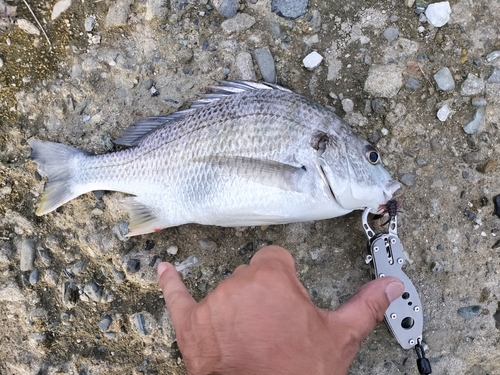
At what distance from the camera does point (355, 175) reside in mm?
2299

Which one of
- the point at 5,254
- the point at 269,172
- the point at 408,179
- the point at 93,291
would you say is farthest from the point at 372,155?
the point at 5,254

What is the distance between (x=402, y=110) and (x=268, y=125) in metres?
1.02

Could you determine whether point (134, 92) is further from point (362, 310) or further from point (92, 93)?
point (362, 310)

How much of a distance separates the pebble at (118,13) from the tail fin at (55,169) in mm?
978

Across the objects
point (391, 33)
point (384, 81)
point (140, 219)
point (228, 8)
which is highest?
point (228, 8)

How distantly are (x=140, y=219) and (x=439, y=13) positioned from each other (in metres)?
2.45

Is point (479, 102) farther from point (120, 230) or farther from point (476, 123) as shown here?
point (120, 230)

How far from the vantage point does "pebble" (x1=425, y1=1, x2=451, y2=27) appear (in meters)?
2.70

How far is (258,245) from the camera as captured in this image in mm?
2686

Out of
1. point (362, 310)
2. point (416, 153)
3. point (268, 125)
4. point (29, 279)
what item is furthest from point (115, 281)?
point (416, 153)

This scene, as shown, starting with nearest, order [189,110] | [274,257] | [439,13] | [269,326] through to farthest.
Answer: [269,326], [274,257], [189,110], [439,13]

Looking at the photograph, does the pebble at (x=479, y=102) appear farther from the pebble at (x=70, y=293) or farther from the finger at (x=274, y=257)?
the pebble at (x=70, y=293)

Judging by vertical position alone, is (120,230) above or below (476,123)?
above

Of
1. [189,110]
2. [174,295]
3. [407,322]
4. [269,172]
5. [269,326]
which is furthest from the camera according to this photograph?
[189,110]
